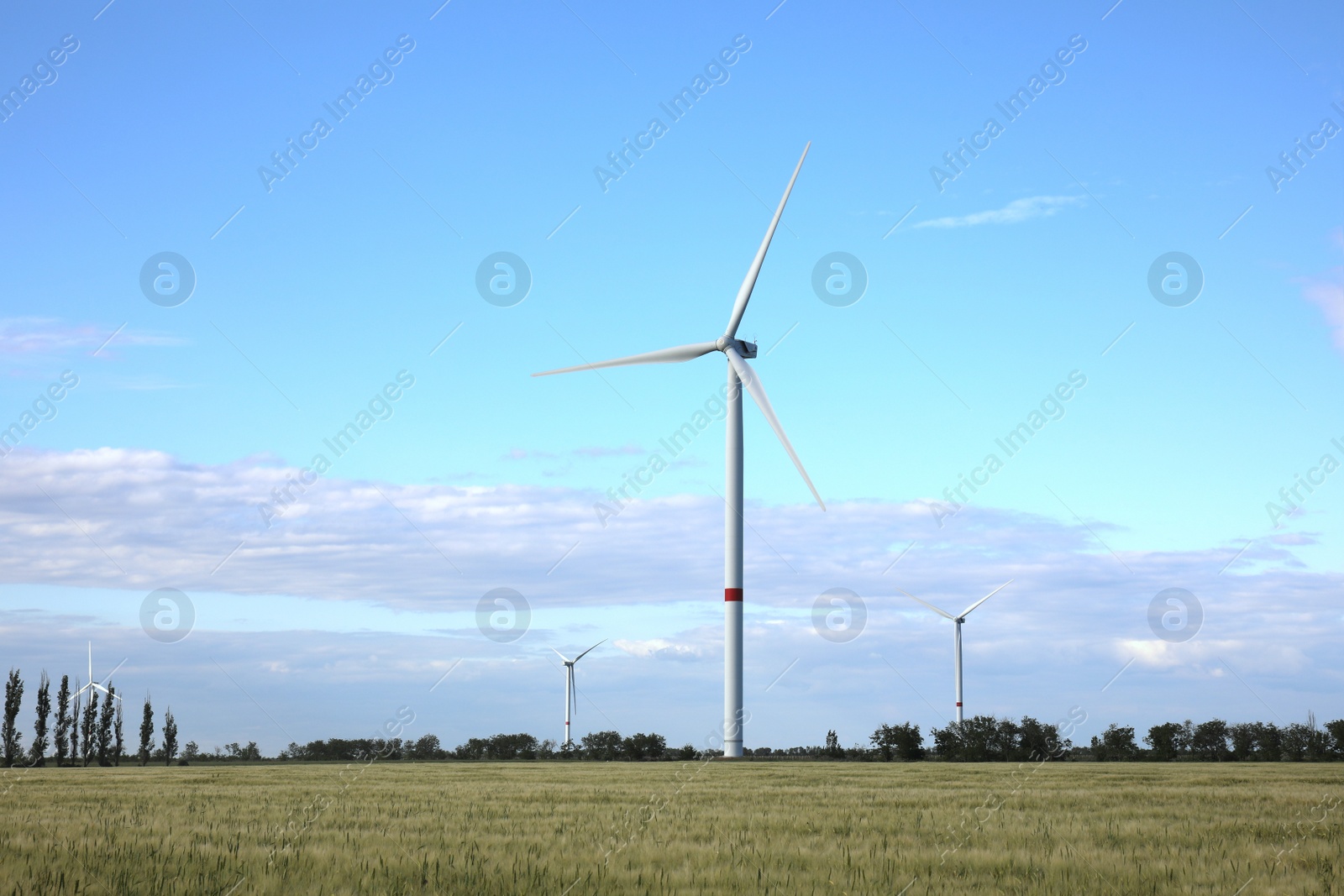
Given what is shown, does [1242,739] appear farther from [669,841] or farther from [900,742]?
[669,841]

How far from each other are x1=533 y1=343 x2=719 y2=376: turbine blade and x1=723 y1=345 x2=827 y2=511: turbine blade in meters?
1.30

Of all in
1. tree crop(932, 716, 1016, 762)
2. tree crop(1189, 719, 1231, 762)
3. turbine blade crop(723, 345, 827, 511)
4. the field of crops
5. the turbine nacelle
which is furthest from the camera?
tree crop(1189, 719, 1231, 762)

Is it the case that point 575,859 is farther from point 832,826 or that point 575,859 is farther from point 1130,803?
point 1130,803

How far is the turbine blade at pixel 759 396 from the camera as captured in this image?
52.0 metres

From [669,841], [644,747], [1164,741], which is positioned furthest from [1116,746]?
[669,841]

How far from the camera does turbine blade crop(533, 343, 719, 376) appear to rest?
63.4 meters

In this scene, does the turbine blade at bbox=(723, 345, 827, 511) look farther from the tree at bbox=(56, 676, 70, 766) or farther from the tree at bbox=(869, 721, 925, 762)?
the tree at bbox=(56, 676, 70, 766)

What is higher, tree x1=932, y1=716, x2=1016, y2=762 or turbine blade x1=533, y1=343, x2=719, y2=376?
turbine blade x1=533, y1=343, x2=719, y2=376

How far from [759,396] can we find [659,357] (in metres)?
9.40

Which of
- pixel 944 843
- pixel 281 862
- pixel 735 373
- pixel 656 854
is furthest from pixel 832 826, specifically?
pixel 735 373

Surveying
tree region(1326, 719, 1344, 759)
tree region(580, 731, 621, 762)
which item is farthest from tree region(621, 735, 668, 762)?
tree region(1326, 719, 1344, 759)

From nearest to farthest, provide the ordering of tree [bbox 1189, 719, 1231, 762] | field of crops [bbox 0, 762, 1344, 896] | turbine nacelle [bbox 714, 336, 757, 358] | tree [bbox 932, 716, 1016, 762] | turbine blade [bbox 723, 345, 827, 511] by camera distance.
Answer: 1. field of crops [bbox 0, 762, 1344, 896]
2. turbine blade [bbox 723, 345, 827, 511]
3. turbine nacelle [bbox 714, 336, 757, 358]
4. tree [bbox 932, 716, 1016, 762]
5. tree [bbox 1189, 719, 1231, 762]

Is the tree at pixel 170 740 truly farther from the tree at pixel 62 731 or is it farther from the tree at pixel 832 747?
the tree at pixel 832 747

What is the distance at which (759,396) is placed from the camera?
56875mm
